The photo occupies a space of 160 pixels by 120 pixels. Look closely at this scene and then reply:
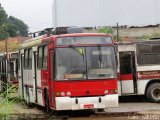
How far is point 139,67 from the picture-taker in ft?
71.6

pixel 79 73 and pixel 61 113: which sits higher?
pixel 79 73

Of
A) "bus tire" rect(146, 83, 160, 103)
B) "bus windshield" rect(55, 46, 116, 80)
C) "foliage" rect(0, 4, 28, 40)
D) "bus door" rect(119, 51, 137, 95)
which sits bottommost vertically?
"bus tire" rect(146, 83, 160, 103)

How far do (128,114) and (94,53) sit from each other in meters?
2.13

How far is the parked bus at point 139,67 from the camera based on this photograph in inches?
855

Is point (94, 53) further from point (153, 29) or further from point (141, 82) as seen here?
point (153, 29)

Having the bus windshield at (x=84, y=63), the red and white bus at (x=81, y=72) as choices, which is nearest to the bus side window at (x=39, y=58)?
the red and white bus at (x=81, y=72)

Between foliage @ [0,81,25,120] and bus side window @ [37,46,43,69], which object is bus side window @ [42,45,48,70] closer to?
bus side window @ [37,46,43,69]

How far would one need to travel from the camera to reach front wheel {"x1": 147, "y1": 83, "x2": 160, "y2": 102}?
21952mm

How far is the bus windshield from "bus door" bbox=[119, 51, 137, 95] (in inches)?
195

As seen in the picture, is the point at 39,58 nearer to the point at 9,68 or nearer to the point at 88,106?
the point at 88,106

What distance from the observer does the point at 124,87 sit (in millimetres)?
21672

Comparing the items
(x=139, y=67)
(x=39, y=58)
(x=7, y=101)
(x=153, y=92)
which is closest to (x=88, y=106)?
(x=39, y=58)

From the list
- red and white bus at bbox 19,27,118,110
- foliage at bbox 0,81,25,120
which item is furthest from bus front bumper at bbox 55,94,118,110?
foliage at bbox 0,81,25,120

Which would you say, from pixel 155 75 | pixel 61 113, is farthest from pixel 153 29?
pixel 61 113
